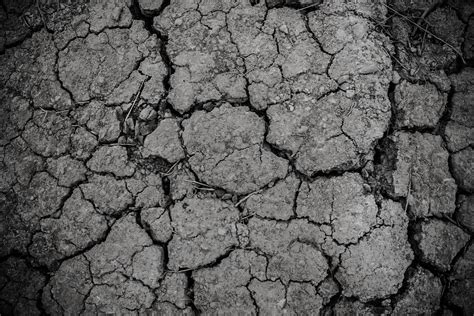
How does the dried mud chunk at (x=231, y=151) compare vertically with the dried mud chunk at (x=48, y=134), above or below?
below

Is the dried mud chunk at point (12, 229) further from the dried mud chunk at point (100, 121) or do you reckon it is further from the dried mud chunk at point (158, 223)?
the dried mud chunk at point (158, 223)

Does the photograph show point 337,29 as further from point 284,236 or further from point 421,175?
point 284,236

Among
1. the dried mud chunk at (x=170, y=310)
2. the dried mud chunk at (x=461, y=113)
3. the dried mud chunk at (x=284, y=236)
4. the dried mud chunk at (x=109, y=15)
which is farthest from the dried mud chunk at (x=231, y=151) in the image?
the dried mud chunk at (x=461, y=113)

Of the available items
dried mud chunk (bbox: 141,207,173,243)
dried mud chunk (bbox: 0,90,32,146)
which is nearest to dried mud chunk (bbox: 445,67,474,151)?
dried mud chunk (bbox: 141,207,173,243)

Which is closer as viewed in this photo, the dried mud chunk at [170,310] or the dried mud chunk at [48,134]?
the dried mud chunk at [170,310]

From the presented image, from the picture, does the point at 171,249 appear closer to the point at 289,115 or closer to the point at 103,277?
the point at 103,277

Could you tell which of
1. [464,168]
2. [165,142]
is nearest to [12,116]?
[165,142]

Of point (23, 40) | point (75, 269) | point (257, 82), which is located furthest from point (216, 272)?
point (23, 40)
